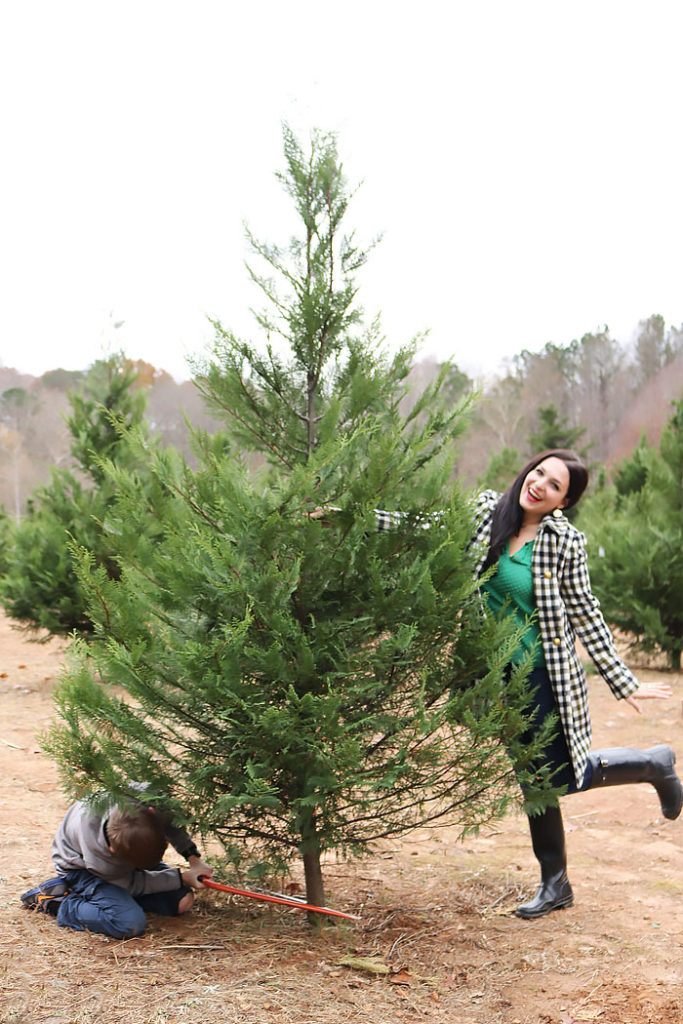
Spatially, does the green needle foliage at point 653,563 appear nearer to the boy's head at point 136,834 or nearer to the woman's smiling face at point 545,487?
the woman's smiling face at point 545,487

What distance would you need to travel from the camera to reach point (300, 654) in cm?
305

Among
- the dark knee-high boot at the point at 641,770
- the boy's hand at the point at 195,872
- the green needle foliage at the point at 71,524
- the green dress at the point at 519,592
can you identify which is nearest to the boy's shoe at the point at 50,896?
the boy's hand at the point at 195,872

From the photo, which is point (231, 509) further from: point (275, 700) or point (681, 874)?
point (681, 874)

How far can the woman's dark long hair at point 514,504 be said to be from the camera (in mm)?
3809

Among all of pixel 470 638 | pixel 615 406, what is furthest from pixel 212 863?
pixel 615 406

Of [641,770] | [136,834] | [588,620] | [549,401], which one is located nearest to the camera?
[136,834]

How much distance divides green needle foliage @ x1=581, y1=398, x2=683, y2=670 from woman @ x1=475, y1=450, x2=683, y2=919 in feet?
19.5

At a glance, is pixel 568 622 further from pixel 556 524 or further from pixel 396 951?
pixel 396 951

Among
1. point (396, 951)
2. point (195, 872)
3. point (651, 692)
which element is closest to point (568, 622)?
point (651, 692)

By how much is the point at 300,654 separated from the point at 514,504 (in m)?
1.35

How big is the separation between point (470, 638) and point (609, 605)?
7079mm

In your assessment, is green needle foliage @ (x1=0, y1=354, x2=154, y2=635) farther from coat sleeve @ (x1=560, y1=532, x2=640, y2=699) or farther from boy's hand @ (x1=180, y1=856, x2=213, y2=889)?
coat sleeve @ (x1=560, y1=532, x2=640, y2=699)

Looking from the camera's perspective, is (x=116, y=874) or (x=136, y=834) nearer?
(x=136, y=834)

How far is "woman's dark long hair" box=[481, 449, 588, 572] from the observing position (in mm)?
3809
